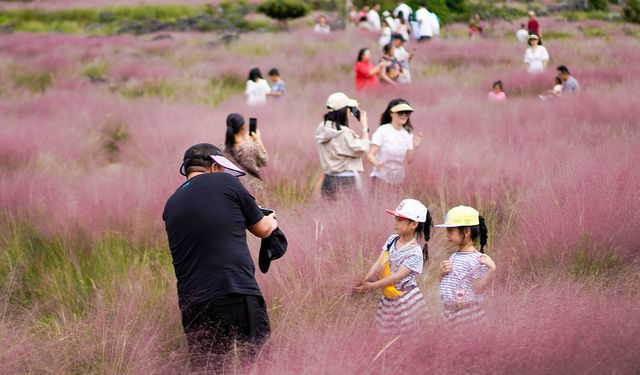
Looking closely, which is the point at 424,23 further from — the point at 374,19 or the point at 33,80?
the point at 33,80

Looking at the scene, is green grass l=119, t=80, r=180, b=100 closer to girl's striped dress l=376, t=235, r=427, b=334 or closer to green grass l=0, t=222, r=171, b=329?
green grass l=0, t=222, r=171, b=329

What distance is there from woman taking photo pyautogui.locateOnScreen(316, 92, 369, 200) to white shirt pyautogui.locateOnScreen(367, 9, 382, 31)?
1978 cm

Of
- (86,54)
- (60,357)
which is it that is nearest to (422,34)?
(86,54)

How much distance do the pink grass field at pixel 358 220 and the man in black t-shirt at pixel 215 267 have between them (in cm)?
19

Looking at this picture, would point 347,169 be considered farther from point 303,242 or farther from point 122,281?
point 122,281

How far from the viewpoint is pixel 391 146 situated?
729 cm

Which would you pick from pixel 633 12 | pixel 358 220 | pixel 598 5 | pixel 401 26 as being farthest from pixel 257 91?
pixel 598 5

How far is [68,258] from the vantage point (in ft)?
22.4

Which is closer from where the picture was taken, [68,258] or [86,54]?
[68,258]

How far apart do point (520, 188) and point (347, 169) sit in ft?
5.04

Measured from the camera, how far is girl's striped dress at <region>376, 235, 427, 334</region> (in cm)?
453

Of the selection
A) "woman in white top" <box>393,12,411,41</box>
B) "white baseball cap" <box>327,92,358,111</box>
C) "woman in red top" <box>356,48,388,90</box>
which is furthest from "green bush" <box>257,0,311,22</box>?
"white baseball cap" <box>327,92,358,111</box>

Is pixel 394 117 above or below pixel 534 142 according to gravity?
above

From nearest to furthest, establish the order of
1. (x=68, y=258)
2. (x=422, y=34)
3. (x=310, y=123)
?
(x=68, y=258), (x=310, y=123), (x=422, y=34)
